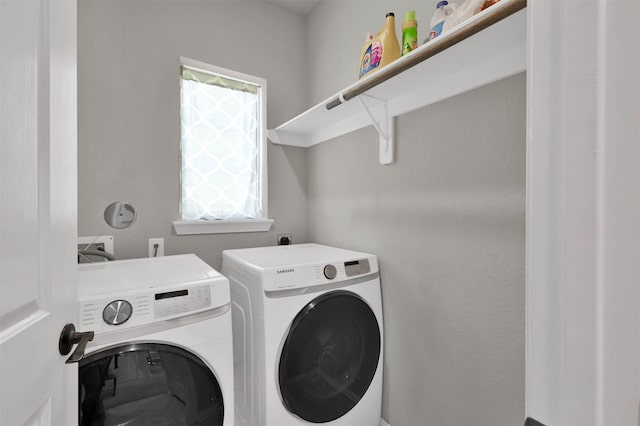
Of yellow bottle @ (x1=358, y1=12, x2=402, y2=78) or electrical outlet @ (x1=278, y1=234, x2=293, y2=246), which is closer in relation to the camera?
yellow bottle @ (x1=358, y1=12, x2=402, y2=78)

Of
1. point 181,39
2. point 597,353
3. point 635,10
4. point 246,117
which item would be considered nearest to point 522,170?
point 635,10

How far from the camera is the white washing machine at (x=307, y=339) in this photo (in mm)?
1181

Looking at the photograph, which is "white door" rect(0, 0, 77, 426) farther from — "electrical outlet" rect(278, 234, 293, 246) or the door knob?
"electrical outlet" rect(278, 234, 293, 246)

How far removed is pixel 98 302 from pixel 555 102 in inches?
47.1

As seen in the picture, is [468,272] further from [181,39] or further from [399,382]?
[181,39]

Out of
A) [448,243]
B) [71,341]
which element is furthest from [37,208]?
[448,243]

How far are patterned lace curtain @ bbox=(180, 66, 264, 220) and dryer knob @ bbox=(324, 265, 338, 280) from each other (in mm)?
843

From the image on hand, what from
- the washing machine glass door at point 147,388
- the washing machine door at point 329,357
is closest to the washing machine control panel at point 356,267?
the washing machine door at point 329,357

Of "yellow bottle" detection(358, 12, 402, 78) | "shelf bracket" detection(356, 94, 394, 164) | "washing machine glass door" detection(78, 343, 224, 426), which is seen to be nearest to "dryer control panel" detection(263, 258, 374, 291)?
"washing machine glass door" detection(78, 343, 224, 426)

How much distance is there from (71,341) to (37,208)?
1.00 feet

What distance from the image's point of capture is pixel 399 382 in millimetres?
1423

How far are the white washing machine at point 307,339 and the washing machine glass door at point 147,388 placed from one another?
24 centimetres

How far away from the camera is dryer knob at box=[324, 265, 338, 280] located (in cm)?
130

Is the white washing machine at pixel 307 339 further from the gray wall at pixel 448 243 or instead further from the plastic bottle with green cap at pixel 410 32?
the plastic bottle with green cap at pixel 410 32
